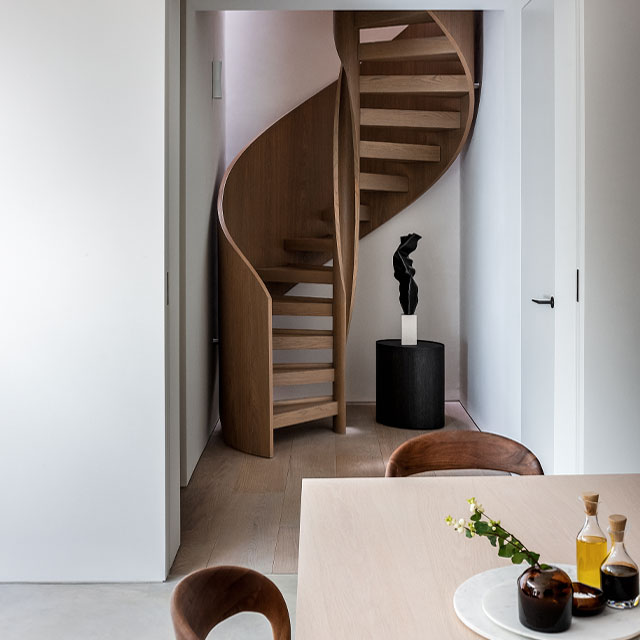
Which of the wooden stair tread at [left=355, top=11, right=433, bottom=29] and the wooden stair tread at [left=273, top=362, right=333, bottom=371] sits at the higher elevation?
the wooden stair tread at [left=355, top=11, right=433, bottom=29]

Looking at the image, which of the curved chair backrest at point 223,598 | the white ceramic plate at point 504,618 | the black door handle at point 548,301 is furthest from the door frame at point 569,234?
the curved chair backrest at point 223,598

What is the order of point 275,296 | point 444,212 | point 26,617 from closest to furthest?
1. point 26,617
2. point 275,296
3. point 444,212

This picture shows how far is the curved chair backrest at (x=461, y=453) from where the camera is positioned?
82.6 inches

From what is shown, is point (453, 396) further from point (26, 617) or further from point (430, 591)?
point (430, 591)

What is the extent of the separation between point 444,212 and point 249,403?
2.55 m

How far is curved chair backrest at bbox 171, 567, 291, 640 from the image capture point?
119cm

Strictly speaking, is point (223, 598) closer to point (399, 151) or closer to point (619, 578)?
point (619, 578)


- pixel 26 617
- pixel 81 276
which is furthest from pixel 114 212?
pixel 26 617

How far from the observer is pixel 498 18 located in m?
4.91

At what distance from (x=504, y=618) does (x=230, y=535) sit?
2.61 metres

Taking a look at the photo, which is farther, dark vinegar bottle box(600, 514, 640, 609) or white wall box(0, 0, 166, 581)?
white wall box(0, 0, 166, 581)

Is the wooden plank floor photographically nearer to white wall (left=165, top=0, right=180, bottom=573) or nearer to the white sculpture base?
white wall (left=165, top=0, right=180, bottom=573)

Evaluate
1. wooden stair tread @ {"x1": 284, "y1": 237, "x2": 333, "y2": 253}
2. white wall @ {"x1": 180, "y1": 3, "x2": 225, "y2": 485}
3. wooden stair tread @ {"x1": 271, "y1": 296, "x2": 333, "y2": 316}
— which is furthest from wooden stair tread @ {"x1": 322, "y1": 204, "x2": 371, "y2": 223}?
white wall @ {"x1": 180, "y1": 3, "x2": 225, "y2": 485}

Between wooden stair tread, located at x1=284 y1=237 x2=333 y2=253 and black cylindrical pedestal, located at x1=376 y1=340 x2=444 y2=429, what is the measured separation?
97 centimetres
